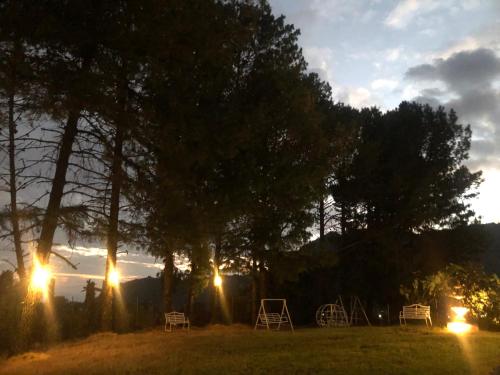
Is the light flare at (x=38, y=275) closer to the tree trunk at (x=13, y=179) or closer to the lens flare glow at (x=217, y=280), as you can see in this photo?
the tree trunk at (x=13, y=179)

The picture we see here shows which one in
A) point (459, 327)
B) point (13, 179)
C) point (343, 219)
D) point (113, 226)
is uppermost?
point (343, 219)

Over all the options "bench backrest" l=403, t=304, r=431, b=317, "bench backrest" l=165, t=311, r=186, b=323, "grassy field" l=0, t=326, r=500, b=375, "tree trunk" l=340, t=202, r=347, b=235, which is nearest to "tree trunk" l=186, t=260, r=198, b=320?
"bench backrest" l=165, t=311, r=186, b=323

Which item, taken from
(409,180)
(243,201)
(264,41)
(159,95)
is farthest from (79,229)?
(409,180)

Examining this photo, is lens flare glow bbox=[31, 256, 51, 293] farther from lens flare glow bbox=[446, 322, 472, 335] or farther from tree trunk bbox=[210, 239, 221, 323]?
lens flare glow bbox=[446, 322, 472, 335]

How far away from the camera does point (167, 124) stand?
36.3ft

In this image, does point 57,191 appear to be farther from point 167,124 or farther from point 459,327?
point 459,327

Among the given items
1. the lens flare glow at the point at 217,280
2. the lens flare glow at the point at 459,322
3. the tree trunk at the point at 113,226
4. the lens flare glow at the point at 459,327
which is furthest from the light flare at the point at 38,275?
the lens flare glow at the point at 459,322

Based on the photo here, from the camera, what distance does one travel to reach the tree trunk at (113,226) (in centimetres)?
1202

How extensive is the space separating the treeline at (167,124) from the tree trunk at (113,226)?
3 centimetres

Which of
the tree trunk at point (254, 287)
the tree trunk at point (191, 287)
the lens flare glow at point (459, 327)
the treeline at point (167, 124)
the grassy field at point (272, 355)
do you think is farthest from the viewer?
the tree trunk at point (254, 287)

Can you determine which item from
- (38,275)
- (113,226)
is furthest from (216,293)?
(38,275)

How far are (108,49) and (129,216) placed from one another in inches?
158

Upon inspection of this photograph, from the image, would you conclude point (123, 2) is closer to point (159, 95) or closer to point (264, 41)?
point (159, 95)

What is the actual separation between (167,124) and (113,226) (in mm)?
2823
